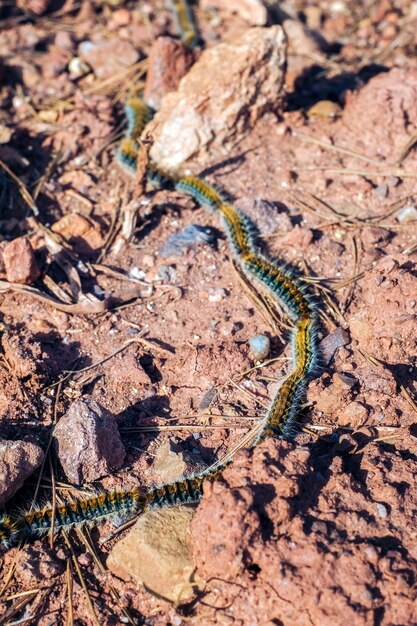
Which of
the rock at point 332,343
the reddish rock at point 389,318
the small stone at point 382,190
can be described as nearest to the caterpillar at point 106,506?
the rock at point 332,343

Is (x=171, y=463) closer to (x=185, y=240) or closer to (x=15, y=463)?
(x=15, y=463)

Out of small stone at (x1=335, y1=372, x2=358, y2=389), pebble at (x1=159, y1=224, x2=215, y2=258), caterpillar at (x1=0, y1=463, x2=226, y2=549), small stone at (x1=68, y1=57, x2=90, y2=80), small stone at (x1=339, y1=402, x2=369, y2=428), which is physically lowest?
caterpillar at (x1=0, y1=463, x2=226, y2=549)

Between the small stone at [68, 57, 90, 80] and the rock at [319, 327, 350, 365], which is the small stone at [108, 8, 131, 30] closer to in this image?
the small stone at [68, 57, 90, 80]

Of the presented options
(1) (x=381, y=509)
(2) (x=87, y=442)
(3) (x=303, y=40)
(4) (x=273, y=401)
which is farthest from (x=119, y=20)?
(1) (x=381, y=509)

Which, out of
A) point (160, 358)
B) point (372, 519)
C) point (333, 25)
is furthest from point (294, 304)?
point (333, 25)

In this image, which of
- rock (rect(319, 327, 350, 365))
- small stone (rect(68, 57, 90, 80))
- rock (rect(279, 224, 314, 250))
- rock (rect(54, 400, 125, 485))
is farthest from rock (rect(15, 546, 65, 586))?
small stone (rect(68, 57, 90, 80))
